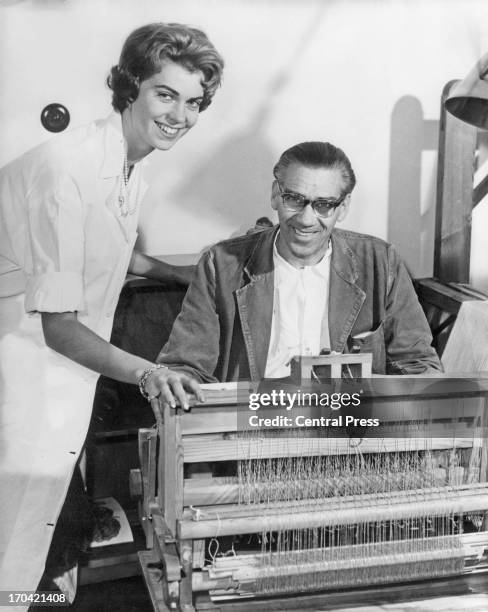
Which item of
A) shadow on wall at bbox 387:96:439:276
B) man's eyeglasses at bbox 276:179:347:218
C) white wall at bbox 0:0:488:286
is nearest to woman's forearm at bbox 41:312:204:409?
white wall at bbox 0:0:488:286

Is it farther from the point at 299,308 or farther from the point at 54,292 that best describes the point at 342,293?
the point at 54,292

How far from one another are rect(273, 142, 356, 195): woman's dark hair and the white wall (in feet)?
0.09

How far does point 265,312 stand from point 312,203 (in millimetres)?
286

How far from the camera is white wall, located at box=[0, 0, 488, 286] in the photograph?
161cm

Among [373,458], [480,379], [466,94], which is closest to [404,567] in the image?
[373,458]

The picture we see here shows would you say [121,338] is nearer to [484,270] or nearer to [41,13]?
[41,13]

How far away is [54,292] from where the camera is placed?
1645 mm

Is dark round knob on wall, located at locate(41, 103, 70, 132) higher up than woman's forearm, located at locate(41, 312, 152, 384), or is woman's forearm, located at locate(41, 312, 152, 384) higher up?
dark round knob on wall, located at locate(41, 103, 70, 132)

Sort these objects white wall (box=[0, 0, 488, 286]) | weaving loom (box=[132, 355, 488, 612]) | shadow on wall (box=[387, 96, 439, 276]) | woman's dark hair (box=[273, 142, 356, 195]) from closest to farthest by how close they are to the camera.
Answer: weaving loom (box=[132, 355, 488, 612]), white wall (box=[0, 0, 488, 286]), woman's dark hair (box=[273, 142, 356, 195]), shadow on wall (box=[387, 96, 439, 276])

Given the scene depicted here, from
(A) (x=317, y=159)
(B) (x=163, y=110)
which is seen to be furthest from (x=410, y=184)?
(B) (x=163, y=110)

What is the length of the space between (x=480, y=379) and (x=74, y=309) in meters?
0.89

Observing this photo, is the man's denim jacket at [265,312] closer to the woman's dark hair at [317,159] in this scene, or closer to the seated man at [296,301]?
the seated man at [296,301]

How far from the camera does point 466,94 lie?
1594mm

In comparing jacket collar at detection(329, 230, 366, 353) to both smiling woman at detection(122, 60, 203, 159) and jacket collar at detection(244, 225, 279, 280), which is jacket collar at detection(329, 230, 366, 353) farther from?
smiling woman at detection(122, 60, 203, 159)
